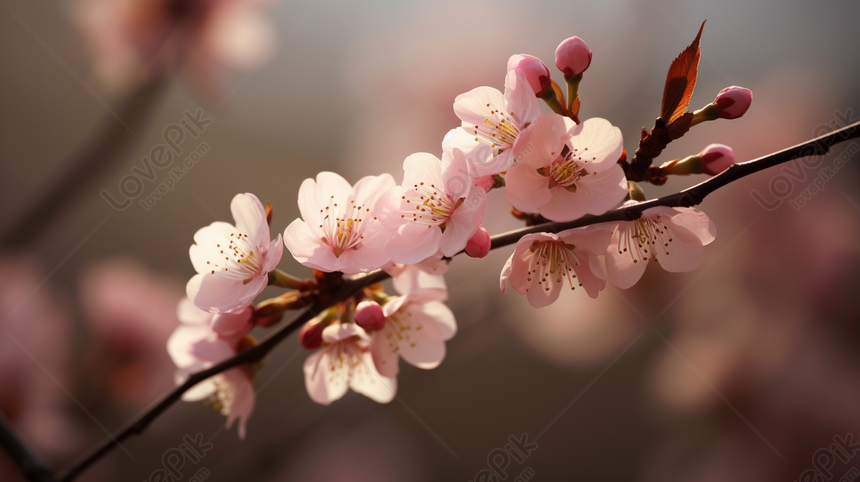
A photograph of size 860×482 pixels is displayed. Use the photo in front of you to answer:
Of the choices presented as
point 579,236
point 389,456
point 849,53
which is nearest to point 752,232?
point 849,53

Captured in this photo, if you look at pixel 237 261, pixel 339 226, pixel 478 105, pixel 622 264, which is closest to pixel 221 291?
pixel 237 261

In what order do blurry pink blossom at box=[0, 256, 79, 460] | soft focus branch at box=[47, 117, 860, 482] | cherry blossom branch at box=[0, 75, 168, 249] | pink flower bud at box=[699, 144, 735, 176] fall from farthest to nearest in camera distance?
1. blurry pink blossom at box=[0, 256, 79, 460]
2. cherry blossom branch at box=[0, 75, 168, 249]
3. pink flower bud at box=[699, 144, 735, 176]
4. soft focus branch at box=[47, 117, 860, 482]

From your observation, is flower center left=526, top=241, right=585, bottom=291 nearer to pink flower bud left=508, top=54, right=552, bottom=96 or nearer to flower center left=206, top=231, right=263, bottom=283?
pink flower bud left=508, top=54, right=552, bottom=96

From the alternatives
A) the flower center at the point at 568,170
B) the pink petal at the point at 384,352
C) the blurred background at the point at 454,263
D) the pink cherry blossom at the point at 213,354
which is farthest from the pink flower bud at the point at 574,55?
the blurred background at the point at 454,263

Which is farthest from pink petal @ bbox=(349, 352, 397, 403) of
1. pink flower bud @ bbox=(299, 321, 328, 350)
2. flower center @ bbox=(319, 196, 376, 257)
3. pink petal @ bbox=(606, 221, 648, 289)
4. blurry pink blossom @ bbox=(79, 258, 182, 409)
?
blurry pink blossom @ bbox=(79, 258, 182, 409)

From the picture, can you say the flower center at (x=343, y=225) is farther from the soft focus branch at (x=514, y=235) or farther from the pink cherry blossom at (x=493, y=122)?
the pink cherry blossom at (x=493, y=122)

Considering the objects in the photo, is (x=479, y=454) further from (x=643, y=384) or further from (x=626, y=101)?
(x=626, y=101)
